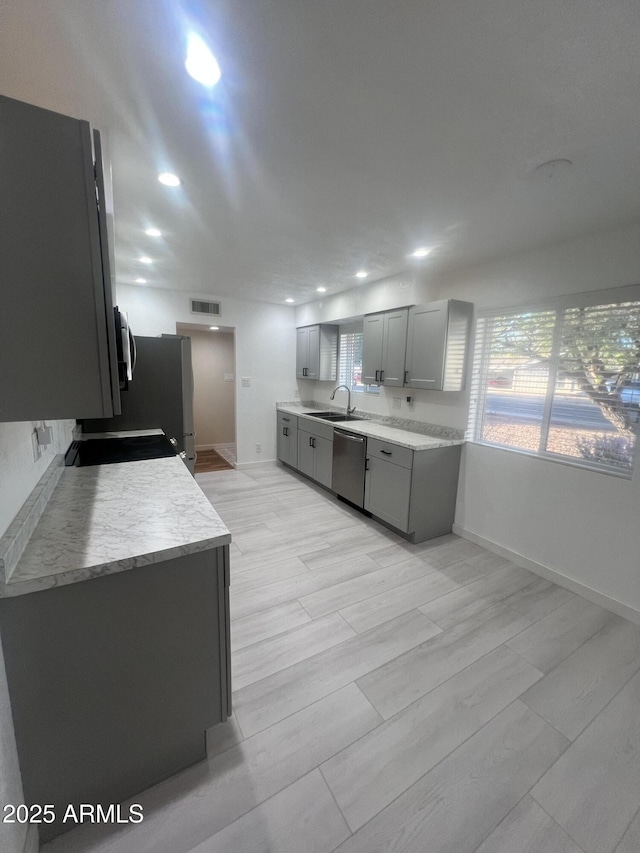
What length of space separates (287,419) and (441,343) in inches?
104

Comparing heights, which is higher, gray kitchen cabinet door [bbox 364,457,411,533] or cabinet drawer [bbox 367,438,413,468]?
cabinet drawer [bbox 367,438,413,468]

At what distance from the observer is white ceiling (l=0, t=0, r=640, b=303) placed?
94 cm

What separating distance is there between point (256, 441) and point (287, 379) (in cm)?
110

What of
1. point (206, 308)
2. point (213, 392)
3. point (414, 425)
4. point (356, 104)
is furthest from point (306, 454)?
point (356, 104)

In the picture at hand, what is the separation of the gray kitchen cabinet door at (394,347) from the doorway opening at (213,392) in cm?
327

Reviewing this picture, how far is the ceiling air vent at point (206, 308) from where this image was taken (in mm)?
4589

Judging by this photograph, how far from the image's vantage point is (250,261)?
124 inches

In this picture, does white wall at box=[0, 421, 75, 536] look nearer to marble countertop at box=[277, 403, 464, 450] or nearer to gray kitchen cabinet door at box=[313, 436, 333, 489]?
marble countertop at box=[277, 403, 464, 450]

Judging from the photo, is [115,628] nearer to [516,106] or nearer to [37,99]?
[37,99]

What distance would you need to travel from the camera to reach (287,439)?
5070mm

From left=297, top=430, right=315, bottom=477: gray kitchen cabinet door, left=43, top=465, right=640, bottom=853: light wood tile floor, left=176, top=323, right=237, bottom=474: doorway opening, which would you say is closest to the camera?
left=43, top=465, right=640, bottom=853: light wood tile floor

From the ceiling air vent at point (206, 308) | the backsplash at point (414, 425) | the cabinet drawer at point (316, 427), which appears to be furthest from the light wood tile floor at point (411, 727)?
the ceiling air vent at point (206, 308)

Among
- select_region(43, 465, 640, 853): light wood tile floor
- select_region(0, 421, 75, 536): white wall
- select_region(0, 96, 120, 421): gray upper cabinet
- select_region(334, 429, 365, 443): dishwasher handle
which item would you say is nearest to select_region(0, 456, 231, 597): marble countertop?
select_region(0, 421, 75, 536): white wall

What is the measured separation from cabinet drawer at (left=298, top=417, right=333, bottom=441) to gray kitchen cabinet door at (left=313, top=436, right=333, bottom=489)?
61 mm
